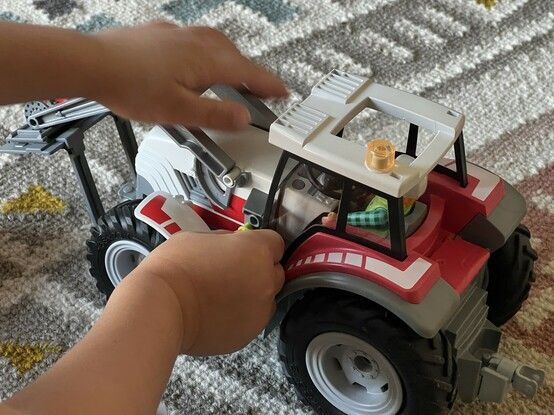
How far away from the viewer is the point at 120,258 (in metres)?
0.81

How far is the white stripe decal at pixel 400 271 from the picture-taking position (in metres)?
0.62

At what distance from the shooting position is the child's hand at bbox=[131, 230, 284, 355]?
0.64 metres

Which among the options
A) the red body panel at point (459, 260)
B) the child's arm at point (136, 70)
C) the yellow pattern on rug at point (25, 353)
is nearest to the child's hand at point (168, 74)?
the child's arm at point (136, 70)

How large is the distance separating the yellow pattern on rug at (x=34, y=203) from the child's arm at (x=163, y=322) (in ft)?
1.13

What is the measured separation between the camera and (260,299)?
2.21ft

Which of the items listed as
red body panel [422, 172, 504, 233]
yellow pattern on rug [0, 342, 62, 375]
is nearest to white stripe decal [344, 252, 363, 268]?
red body panel [422, 172, 504, 233]

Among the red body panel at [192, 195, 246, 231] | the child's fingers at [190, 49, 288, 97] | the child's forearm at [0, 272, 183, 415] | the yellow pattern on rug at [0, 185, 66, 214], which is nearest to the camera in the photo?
the child's forearm at [0, 272, 183, 415]

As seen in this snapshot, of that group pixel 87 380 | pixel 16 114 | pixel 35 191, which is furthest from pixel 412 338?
pixel 16 114

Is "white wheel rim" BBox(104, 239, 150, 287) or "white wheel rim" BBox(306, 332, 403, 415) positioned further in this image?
"white wheel rim" BBox(104, 239, 150, 287)

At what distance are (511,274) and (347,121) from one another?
0.79ft

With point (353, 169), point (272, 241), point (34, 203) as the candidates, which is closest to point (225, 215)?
point (272, 241)

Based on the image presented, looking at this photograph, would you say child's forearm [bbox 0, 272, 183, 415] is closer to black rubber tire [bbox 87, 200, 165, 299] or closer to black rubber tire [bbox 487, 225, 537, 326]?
black rubber tire [bbox 87, 200, 165, 299]

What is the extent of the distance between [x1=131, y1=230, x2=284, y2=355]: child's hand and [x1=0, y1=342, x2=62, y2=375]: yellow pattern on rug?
20cm

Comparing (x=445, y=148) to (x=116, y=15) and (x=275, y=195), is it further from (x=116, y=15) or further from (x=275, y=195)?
(x=116, y=15)
